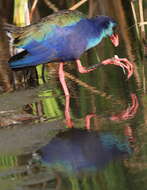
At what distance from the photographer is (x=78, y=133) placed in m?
5.77

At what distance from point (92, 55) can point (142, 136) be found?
12.5ft

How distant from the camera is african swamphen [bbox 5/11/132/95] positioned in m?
7.06

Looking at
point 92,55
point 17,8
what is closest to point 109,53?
point 92,55

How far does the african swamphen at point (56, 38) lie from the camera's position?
706cm

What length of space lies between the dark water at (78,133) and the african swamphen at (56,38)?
393mm

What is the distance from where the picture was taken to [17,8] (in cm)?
791

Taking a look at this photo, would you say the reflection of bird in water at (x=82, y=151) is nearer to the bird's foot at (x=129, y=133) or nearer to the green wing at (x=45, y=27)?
the bird's foot at (x=129, y=133)

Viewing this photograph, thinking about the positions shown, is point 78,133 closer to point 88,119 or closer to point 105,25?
point 88,119

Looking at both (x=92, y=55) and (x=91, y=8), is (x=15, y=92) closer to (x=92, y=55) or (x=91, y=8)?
(x=92, y=55)

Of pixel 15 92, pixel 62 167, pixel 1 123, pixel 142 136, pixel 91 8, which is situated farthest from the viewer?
pixel 91 8

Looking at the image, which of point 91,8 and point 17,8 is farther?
point 91,8

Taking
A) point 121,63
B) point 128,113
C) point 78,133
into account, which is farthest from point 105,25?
point 78,133

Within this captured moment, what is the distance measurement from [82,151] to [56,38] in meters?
2.14

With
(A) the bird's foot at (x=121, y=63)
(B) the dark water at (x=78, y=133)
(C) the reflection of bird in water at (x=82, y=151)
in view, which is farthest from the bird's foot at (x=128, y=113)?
(A) the bird's foot at (x=121, y=63)
